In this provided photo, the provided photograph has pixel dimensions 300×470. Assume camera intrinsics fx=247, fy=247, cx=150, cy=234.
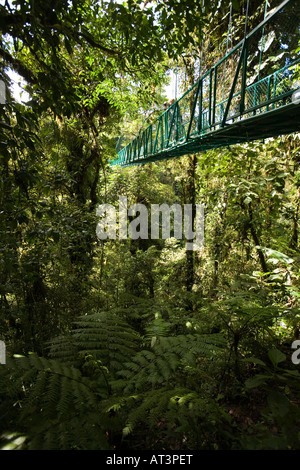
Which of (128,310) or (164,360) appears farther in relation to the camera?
(128,310)

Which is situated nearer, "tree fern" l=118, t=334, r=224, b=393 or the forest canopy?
the forest canopy

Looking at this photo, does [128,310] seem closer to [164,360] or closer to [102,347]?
[102,347]

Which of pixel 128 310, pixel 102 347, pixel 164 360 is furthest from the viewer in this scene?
pixel 128 310

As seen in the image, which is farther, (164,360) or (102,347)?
(102,347)

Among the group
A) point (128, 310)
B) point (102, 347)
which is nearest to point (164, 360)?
point (102, 347)

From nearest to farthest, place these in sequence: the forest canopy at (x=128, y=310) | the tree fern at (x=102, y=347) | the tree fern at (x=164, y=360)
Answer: the forest canopy at (x=128, y=310) → the tree fern at (x=164, y=360) → the tree fern at (x=102, y=347)

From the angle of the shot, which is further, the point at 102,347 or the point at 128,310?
the point at 128,310

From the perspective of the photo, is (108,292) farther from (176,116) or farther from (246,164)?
(176,116)

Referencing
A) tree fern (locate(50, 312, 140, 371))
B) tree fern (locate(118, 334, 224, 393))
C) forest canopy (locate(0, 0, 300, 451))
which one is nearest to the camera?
forest canopy (locate(0, 0, 300, 451))

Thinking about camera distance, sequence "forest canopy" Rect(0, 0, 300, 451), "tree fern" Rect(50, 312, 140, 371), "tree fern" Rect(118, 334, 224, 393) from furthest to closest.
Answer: "tree fern" Rect(50, 312, 140, 371)
"tree fern" Rect(118, 334, 224, 393)
"forest canopy" Rect(0, 0, 300, 451)

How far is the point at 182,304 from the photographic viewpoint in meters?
3.08

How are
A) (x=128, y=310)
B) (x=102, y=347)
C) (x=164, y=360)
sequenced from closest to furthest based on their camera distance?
(x=164, y=360), (x=102, y=347), (x=128, y=310)

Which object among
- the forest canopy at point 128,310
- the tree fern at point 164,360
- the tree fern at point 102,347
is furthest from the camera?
the tree fern at point 102,347

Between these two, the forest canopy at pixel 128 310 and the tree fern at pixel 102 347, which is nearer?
the forest canopy at pixel 128 310
